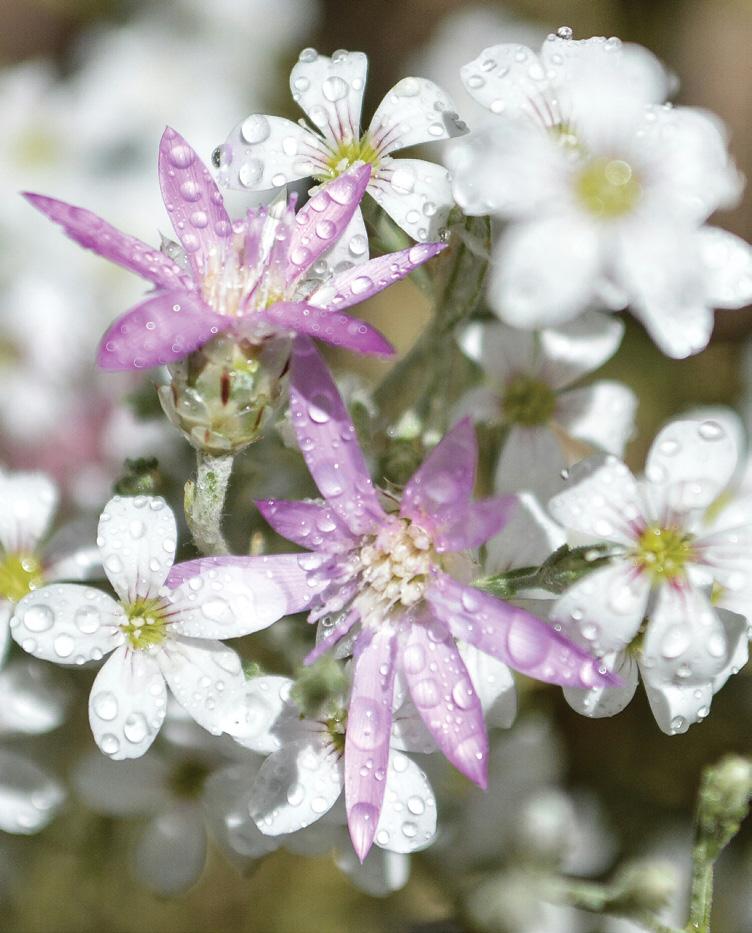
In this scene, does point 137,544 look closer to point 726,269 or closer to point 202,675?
point 202,675

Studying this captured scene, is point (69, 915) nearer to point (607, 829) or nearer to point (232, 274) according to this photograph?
point (607, 829)

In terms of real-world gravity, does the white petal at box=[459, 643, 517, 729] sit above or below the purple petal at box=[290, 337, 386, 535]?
below

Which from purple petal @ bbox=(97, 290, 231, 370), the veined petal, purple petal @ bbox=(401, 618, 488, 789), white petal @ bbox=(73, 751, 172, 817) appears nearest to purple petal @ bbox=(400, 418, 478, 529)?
purple petal @ bbox=(401, 618, 488, 789)

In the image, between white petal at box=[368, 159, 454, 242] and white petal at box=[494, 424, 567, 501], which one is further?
white petal at box=[494, 424, 567, 501]

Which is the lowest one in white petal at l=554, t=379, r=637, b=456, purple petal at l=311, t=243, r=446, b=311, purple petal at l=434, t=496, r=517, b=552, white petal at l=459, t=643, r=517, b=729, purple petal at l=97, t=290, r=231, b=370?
white petal at l=459, t=643, r=517, b=729

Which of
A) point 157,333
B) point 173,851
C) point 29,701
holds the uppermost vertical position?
point 157,333

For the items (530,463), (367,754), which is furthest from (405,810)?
(530,463)

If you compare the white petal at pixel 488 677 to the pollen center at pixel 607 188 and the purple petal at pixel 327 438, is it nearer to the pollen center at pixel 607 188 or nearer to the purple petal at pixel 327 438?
the purple petal at pixel 327 438

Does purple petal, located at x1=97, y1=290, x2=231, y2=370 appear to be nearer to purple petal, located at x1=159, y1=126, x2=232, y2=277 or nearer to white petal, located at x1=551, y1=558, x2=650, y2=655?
purple petal, located at x1=159, y1=126, x2=232, y2=277
